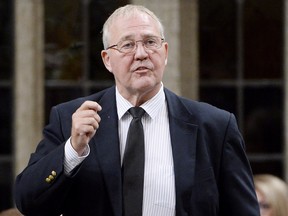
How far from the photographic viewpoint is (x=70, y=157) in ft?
12.1

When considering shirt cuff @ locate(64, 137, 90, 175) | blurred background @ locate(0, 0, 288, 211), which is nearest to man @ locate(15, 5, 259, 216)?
shirt cuff @ locate(64, 137, 90, 175)

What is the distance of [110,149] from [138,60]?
1.01ft

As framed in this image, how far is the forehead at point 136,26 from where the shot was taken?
3756mm

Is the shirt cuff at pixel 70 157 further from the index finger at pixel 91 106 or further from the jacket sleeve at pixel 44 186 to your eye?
the index finger at pixel 91 106

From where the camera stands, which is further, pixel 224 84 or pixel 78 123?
pixel 224 84

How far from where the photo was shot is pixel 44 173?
12.2 feet

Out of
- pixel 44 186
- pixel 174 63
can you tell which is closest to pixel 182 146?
pixel 44 186

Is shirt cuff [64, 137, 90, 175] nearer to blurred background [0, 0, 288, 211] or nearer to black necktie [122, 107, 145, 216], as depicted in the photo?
black necktie [122, 107, 145, 216]

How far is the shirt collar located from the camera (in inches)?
151

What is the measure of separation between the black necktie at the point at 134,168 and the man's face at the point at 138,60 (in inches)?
4.0

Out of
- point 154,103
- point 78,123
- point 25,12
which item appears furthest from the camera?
point 25,12

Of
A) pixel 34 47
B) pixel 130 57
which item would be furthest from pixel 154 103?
pixel 34 47

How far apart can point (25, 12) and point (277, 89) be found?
1960mm

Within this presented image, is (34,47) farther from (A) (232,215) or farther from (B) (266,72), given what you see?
(A) (232,215)
